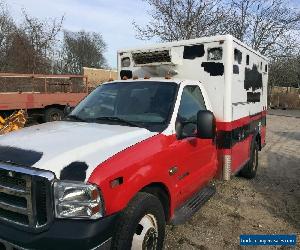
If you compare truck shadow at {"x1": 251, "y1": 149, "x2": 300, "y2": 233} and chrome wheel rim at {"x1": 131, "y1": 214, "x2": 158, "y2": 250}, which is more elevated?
chrome wheel rim at {"x1": 131, "y1": 214, "x2": 158, "y2": 250}

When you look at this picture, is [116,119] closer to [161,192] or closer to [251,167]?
[161,192]

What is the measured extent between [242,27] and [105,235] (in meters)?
28.4

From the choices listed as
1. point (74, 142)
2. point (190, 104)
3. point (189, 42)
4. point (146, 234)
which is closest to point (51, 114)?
point (189, 42)

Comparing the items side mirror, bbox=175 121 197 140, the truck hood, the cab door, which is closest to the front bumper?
the truck hood

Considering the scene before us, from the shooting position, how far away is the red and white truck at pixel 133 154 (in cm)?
293

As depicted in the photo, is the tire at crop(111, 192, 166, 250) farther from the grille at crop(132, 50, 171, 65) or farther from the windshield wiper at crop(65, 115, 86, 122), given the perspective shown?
the grille at crop(132, 50, 171, 65)

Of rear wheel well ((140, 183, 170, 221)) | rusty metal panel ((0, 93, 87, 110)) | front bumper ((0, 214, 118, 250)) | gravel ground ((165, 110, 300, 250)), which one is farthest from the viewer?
rusty metal panel ((0, 93, 87, 110))

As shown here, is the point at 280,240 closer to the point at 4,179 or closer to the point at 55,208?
the point at 55,208

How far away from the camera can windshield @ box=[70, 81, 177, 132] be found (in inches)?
172

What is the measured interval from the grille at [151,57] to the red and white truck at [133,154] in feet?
0.06

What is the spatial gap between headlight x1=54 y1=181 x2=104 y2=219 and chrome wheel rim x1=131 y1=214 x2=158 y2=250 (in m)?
0.63

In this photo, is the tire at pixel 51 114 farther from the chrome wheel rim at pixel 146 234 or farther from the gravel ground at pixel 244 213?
the chrome wheel rim at pixel 146 234

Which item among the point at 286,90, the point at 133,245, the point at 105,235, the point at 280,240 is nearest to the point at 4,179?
the point at 105,235

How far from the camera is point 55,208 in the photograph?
2.90 metres
